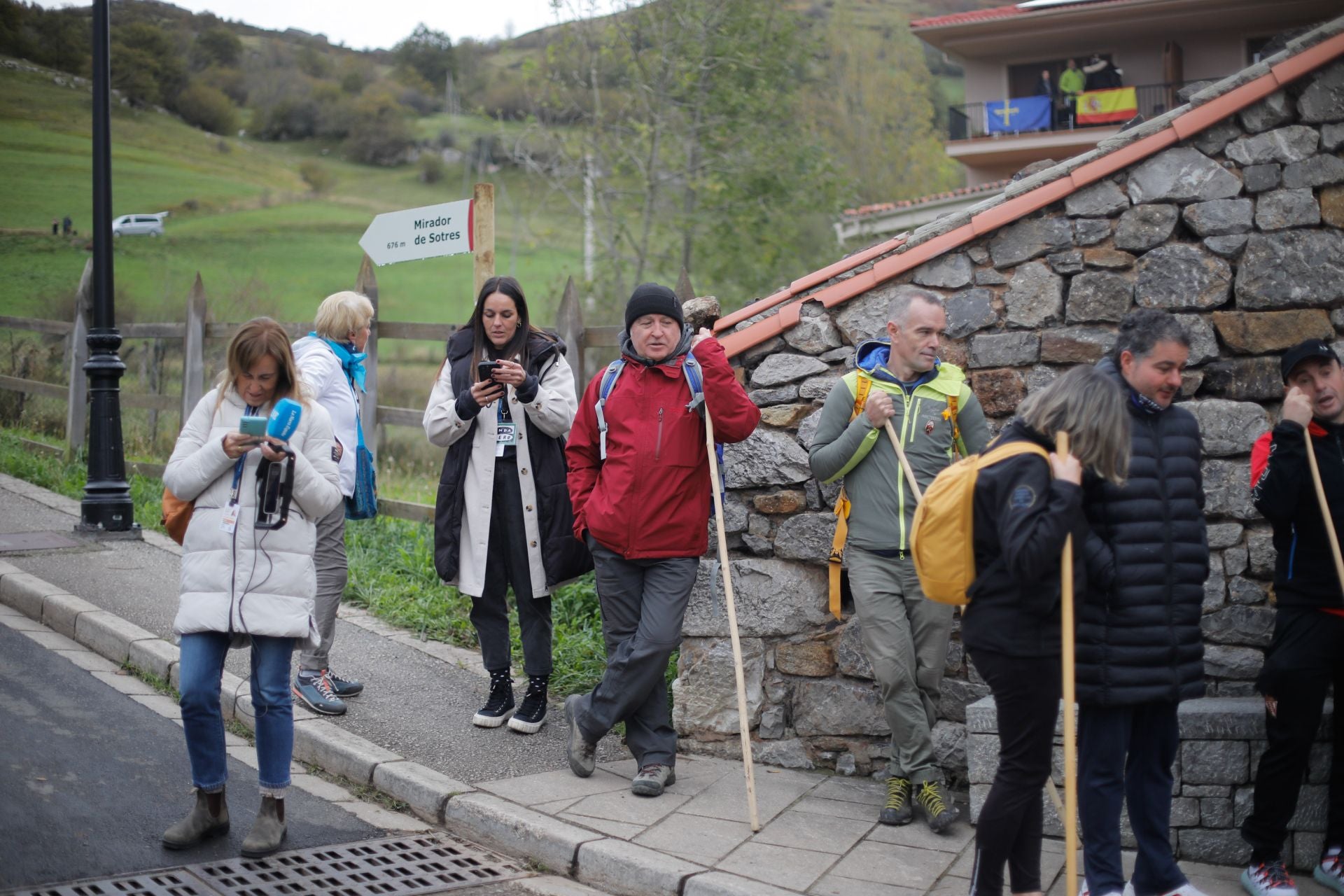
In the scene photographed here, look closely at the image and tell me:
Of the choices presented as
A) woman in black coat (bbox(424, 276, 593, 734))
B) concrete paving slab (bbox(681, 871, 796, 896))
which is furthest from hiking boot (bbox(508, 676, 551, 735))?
concrete paving slab (bbox(681, 871, 796, 896))

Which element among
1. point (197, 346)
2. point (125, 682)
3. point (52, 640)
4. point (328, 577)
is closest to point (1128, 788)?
point (328, 577)

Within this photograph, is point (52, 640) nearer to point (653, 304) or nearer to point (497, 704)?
point (497, 704)

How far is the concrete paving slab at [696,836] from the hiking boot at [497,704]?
130 centimetres

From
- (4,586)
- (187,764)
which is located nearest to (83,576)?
(4,586)

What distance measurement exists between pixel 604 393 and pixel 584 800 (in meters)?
1.71

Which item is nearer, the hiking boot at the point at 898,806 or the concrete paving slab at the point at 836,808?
the hiking boot at the point at 898,806

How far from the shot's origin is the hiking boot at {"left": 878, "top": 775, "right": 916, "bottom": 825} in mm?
4680

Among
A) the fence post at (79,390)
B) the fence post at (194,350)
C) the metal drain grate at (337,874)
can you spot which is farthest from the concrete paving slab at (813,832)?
the fence post at (79,390)

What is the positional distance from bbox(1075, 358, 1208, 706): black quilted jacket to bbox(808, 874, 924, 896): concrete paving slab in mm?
943

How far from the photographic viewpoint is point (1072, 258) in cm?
505

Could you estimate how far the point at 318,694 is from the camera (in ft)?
19.1

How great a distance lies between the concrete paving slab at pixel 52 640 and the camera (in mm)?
6668

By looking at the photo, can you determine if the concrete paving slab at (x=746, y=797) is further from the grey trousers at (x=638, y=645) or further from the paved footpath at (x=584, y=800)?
the grey trousers at (x=638, y=645)

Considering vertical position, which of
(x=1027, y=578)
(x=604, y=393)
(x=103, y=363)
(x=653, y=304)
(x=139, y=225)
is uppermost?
(x=139, y=225)
